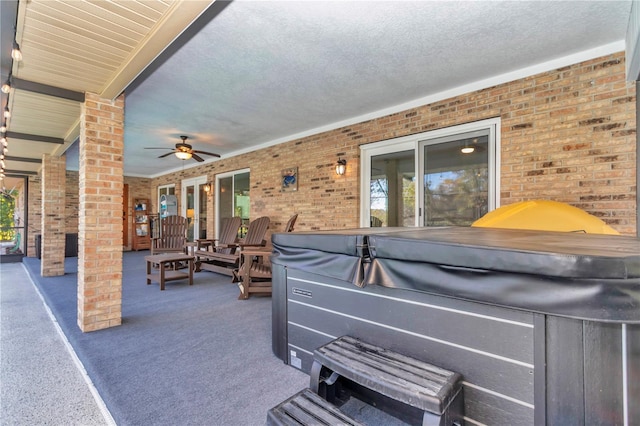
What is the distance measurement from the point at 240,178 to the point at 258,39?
516 centimetres

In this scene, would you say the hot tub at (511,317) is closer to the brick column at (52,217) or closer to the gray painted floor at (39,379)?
the gray painted floor at (39,379)

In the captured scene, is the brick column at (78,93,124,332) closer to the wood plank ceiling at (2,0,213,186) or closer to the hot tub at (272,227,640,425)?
the wood plank ceiling at (2,0,213,186)

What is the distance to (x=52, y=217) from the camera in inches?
217

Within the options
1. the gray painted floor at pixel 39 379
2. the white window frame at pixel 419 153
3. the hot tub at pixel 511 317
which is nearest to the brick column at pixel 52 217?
the gray painted floor at pixel 39 379

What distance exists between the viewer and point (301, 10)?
2.25 meters

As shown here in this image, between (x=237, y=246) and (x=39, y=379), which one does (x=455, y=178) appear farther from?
(x=39, y=379)

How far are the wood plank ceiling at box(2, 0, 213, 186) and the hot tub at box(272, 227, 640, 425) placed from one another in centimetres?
195

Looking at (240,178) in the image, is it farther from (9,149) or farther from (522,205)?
(522,205)

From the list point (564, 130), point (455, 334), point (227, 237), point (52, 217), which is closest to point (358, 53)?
point (564, 130)

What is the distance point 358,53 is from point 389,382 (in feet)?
9.46

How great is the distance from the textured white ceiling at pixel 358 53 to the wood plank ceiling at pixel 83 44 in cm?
54

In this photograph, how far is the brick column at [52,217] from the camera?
17.9 feet

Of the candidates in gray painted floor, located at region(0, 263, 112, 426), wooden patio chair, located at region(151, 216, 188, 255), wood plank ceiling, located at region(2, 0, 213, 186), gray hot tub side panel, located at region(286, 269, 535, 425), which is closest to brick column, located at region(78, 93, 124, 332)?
→ wood plank ceiling, located at region(2, 0, 213, 186)

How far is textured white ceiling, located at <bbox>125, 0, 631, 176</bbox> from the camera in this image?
2.28m
